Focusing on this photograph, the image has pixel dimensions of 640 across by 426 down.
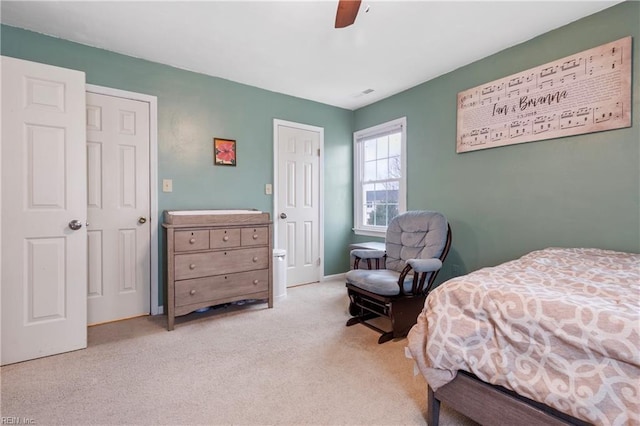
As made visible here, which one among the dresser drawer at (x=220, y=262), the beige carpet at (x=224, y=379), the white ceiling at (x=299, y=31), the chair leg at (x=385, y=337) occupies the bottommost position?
the beige carpet at (x=224, y=379)

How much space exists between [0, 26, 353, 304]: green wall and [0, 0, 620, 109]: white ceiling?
0.34 feet

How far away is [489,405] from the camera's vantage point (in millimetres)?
1188

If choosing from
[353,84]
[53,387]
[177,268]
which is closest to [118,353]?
[53,387]

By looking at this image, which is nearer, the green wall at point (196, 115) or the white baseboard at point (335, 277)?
the green wall at point (196, 115)

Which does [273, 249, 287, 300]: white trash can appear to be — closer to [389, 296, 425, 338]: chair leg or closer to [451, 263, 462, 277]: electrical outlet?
[389, 296, 425, 338]: chair leg

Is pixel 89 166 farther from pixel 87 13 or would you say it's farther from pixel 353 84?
pixel 353 84

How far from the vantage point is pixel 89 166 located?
2.61 metres

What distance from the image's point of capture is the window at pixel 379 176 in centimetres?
373

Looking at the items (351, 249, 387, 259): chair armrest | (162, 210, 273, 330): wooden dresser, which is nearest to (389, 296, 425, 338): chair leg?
(351, 249, 387, 259): chair armrest

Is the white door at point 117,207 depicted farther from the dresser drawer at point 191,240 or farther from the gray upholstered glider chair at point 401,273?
the gray upholstered glider chair at point 401,273

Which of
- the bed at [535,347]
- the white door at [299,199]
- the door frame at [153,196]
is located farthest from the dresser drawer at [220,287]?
the bed at [535,347]

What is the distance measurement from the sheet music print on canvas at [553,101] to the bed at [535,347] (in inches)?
47.6

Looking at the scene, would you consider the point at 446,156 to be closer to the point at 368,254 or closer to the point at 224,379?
the point at 368,254

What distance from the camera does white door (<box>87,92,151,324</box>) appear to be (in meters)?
2.64
